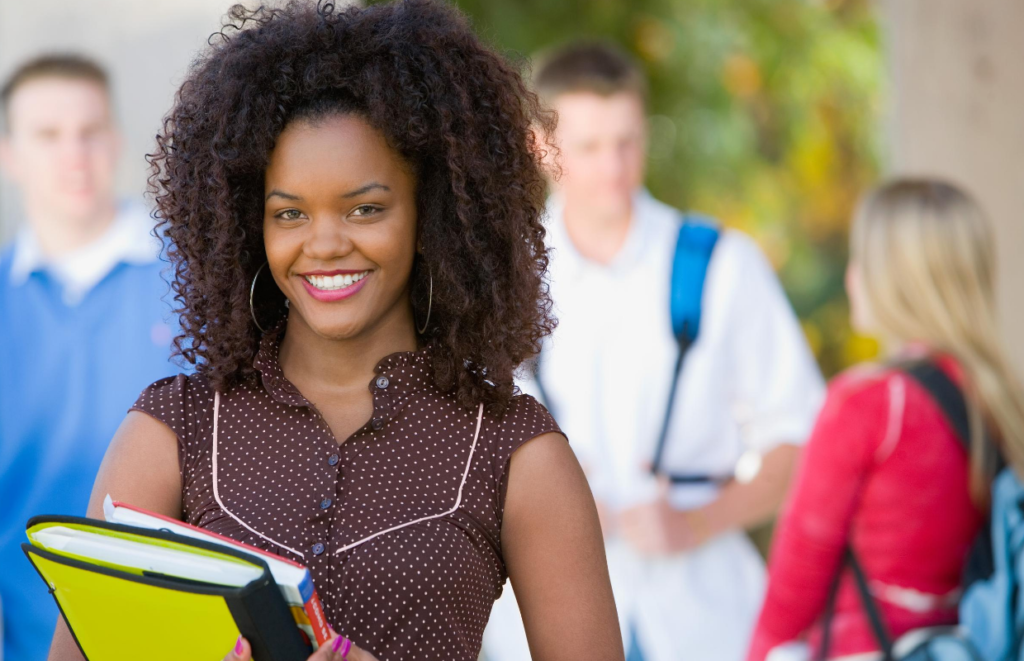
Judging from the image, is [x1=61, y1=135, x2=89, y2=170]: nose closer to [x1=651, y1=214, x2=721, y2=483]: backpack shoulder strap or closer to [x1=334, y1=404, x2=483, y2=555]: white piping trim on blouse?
[x1=651, y1=214, x2=721, y2=483]: backpack shoulder strap

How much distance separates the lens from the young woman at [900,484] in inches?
114

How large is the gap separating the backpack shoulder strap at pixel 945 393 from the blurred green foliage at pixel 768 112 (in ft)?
11.5

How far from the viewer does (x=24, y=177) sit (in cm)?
389

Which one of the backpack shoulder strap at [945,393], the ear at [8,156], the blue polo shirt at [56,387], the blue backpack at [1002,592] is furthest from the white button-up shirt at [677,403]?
the ear at [8,156]

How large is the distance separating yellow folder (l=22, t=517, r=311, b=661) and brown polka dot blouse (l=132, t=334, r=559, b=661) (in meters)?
Answer: 0.22

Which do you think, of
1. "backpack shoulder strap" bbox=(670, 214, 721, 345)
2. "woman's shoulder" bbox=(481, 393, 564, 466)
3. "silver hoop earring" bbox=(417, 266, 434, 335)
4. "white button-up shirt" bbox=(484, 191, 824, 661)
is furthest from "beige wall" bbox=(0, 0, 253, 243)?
"woman's shoulder" bbox=(481, 393, 564, 466)

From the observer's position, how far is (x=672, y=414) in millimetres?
3363

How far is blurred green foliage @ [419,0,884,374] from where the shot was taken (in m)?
6.68

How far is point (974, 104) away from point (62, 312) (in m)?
3.45

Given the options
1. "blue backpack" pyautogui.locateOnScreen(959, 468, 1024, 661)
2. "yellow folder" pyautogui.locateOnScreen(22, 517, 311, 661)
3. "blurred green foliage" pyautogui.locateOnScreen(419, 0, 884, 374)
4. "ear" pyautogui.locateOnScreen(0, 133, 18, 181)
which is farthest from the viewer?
"blurred green foliage" pyautogui.locateOnScreen(419, 0, 884, 374)

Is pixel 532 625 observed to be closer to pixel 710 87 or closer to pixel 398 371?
pixel 398 371

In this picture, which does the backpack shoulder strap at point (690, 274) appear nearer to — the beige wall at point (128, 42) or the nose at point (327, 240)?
the nose at point (327, 240)

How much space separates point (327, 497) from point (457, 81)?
679 millimetres

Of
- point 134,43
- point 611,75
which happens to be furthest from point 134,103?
point 611,75
